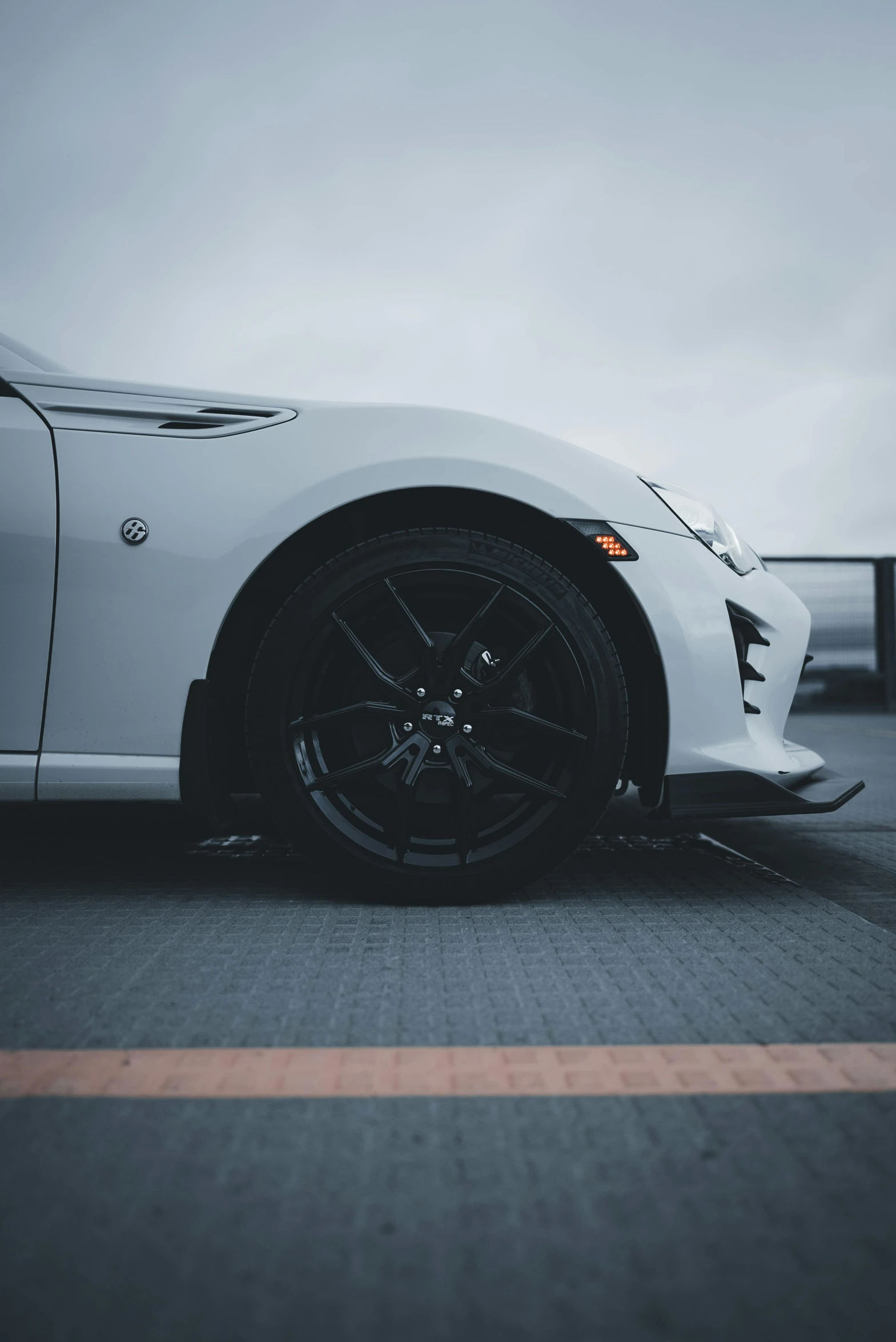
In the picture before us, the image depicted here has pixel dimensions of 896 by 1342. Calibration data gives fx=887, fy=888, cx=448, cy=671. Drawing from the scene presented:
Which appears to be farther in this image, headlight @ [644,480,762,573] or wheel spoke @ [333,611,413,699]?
headlight @ [644,480,762,573]

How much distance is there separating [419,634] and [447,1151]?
1.20 meters

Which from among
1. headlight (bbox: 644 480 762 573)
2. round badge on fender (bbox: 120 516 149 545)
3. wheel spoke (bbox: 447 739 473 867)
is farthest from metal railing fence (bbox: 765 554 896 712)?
round badge on fender (bbox: 120 516 149 545)

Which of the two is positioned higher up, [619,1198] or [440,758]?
[440,758]

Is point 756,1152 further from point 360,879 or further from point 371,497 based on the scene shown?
point 371,497

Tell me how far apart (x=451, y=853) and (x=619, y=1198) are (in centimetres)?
115

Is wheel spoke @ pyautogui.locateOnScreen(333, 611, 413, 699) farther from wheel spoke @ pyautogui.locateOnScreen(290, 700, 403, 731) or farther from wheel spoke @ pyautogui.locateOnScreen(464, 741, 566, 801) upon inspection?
wheel spoke @ pyautogui.locateOnScreen(464, 741, 566, 801)

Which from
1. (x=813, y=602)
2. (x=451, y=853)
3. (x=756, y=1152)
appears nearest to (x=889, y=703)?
(x=813, y=602)

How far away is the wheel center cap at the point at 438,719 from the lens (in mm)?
2080

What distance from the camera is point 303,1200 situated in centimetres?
100

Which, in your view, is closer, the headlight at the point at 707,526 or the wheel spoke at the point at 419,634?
the wheel spoke at the point at 419,634

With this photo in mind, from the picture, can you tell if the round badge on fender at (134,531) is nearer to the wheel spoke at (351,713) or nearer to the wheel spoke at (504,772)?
the wheel spoke at (351,713)

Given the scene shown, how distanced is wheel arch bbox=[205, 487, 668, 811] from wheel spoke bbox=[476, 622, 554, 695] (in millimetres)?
236

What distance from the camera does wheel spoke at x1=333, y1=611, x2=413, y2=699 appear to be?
2078 millimetres

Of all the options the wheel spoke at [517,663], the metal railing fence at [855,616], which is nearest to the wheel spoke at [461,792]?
the wheel spoke at [517,663]
